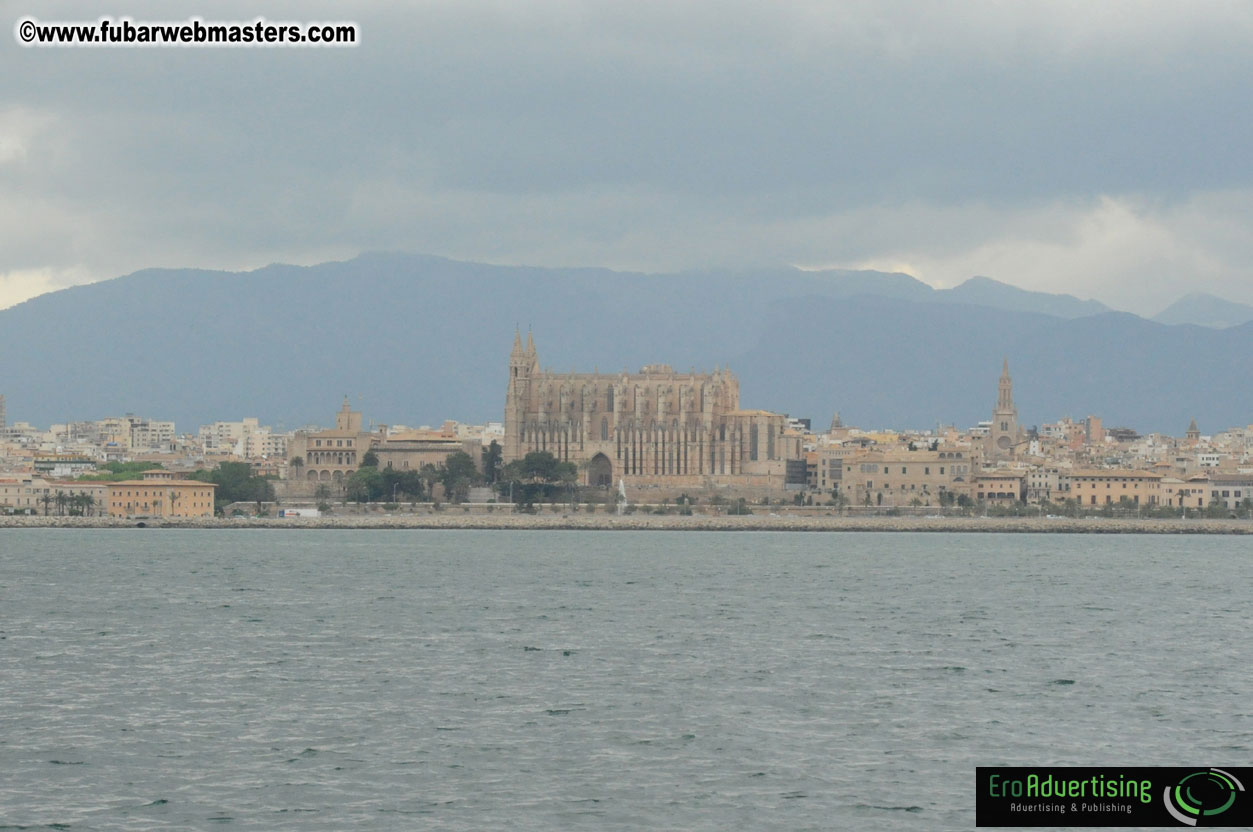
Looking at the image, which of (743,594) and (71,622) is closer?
(71,622)

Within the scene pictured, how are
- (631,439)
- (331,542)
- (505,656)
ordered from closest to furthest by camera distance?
(505,656), (331,542), (631,439)

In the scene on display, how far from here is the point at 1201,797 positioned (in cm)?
2361

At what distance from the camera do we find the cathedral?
5955 inches

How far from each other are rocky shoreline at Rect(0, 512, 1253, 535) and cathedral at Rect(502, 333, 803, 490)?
20352 mm

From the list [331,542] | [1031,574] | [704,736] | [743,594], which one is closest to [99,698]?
[704,736]

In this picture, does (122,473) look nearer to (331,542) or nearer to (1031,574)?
(331,542)

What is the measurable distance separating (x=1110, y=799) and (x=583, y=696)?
13577 mm

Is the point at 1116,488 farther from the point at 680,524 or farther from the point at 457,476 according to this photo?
the point at 457,476

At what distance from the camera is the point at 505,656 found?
140 feet

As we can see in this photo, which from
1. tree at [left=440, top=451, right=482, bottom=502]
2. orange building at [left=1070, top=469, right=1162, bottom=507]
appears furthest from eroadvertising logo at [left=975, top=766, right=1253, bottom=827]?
orange building at [left=1070, top=469, right=1162, bottom=507]

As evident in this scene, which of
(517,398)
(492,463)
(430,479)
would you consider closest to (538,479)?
(430,479)

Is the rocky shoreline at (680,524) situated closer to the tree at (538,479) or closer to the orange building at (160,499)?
the orange building at (160,499)

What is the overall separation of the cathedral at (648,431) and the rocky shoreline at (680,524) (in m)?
20.4

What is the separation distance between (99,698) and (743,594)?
3034 cm
